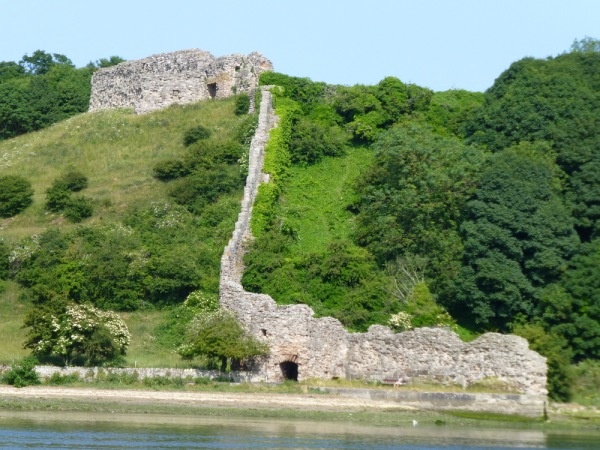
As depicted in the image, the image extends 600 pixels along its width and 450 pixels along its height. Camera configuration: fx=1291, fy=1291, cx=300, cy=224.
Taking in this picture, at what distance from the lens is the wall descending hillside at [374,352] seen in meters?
38.8

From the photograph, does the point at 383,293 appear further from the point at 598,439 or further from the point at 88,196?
→ the point at 88,196

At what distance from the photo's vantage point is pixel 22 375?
39062 mm

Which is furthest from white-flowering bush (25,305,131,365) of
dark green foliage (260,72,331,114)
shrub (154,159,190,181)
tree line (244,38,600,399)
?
dark green foliage (260,72,331,114)

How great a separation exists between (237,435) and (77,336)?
991 cm

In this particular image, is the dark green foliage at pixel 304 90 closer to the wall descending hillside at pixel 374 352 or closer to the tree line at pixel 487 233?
the tree line at pixel 487 233

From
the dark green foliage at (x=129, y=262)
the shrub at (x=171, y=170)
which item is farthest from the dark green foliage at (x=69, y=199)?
the shrub at (x=171, y=170)

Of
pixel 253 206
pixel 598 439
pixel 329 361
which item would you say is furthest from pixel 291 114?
pixel 598 439

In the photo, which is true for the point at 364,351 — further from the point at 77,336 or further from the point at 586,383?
the point at 77,336

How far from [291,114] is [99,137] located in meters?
12.4

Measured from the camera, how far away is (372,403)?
3834 centimetres

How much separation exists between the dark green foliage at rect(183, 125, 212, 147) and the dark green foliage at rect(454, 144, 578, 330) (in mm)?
19363

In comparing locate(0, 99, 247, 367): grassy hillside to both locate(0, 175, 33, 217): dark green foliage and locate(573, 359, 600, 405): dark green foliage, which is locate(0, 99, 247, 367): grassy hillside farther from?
locate(573, 359, 600, 405): dark green foliage

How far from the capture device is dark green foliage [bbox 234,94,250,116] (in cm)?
6462

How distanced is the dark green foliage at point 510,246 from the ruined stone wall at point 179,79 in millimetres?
23174
